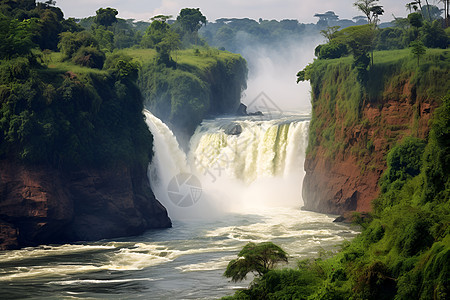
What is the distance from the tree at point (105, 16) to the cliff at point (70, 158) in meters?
48.5

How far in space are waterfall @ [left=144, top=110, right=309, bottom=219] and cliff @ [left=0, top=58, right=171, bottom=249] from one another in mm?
6412

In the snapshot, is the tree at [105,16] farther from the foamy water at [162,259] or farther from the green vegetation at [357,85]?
the foamy water at [162,259]

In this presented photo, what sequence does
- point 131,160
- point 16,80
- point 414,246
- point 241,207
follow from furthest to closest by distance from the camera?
point 241,207, point 131,160, point 16,80, point 414,246

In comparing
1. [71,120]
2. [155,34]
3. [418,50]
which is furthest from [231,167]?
[155,34]

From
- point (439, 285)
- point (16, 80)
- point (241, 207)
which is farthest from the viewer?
point (241, 207)

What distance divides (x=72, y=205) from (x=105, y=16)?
59.4m

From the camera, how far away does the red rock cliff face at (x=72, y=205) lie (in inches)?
2061

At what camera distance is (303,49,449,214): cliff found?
57.9 m

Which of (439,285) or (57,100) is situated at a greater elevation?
(57,100)

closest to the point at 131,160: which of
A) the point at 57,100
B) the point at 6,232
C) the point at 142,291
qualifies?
the point at 57,100

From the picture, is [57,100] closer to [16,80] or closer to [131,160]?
[16,80]

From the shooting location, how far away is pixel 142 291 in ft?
134

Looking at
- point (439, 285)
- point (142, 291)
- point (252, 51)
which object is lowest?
point (142, 291)

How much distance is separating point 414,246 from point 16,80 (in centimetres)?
3412
